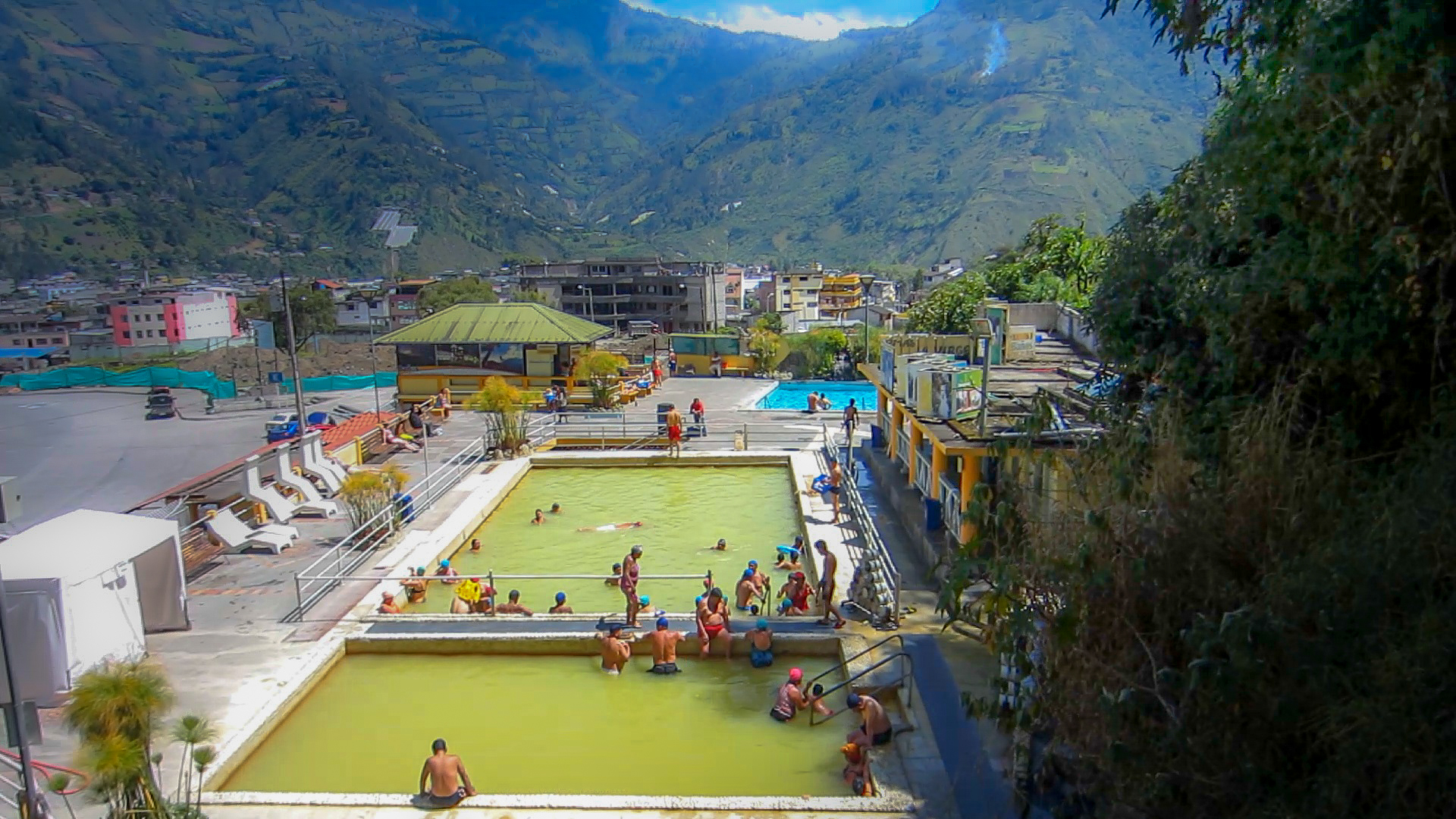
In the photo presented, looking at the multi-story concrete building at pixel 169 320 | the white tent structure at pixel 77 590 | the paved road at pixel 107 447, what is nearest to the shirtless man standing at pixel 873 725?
the white tent structure at pixel 77 590

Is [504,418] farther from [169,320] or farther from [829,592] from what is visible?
[169,320]

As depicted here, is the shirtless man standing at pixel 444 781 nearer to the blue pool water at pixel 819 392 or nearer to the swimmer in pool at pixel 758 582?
the swimmer in pool at pixel 758 582

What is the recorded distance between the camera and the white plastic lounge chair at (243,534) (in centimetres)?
1506

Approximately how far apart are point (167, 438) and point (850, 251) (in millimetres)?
165888

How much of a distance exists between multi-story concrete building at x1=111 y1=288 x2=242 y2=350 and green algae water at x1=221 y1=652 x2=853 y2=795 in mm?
78546

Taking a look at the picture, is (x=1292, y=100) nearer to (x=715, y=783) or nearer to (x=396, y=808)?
(x=715, y=783)

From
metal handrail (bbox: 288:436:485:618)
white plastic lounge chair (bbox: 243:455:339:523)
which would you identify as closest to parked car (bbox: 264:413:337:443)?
metal handrail (bbox: 288:436:485:618)

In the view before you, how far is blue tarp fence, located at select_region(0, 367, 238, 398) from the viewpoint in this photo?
47656 mm

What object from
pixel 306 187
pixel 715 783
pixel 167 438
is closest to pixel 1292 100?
pixel 715 783

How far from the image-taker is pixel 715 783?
937 cm

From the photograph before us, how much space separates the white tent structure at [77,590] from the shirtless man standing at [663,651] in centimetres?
585

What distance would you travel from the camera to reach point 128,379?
159ft

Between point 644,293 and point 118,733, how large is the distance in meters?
82.7

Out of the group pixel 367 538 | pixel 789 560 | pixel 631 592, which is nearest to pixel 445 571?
pixel 367 538
